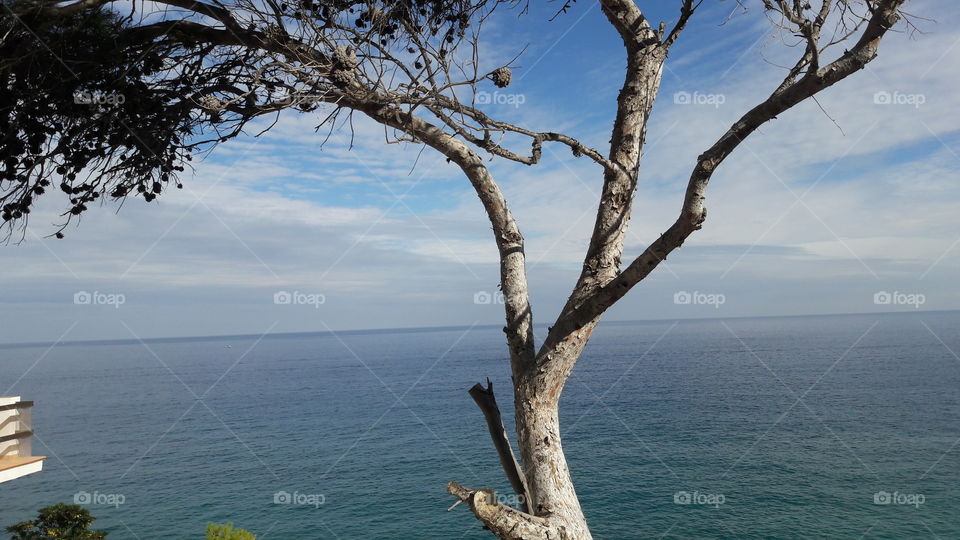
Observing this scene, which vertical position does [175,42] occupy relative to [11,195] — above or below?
above

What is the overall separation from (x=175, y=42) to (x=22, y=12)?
2.48 ft

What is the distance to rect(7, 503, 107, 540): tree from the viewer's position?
53.9 ft

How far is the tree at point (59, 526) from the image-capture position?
16422 mm

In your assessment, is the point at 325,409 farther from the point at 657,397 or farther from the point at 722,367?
the point at 722,367

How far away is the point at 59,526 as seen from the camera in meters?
16.9

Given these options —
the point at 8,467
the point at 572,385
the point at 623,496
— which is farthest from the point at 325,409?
the point at 8,467

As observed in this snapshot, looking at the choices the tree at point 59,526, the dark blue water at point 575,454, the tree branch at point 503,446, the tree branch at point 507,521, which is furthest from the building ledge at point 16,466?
the dark blue water at point 575,454

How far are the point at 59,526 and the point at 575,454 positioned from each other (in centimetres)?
3610

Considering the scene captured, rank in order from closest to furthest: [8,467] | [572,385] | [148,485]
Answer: [8,467]
[148,485]
[572,385]

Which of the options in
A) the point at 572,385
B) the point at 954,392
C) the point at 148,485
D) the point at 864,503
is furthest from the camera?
the point at 572,385

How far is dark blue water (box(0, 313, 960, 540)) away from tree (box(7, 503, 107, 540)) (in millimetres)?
19349

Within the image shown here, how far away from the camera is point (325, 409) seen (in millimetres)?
76688

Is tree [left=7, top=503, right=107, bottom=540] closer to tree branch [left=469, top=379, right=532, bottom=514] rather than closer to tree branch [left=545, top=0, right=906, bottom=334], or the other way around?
tree branch [left=469, top=379, right=532, bottom=514]

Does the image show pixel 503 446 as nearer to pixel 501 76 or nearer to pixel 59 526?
pixel 501 76
